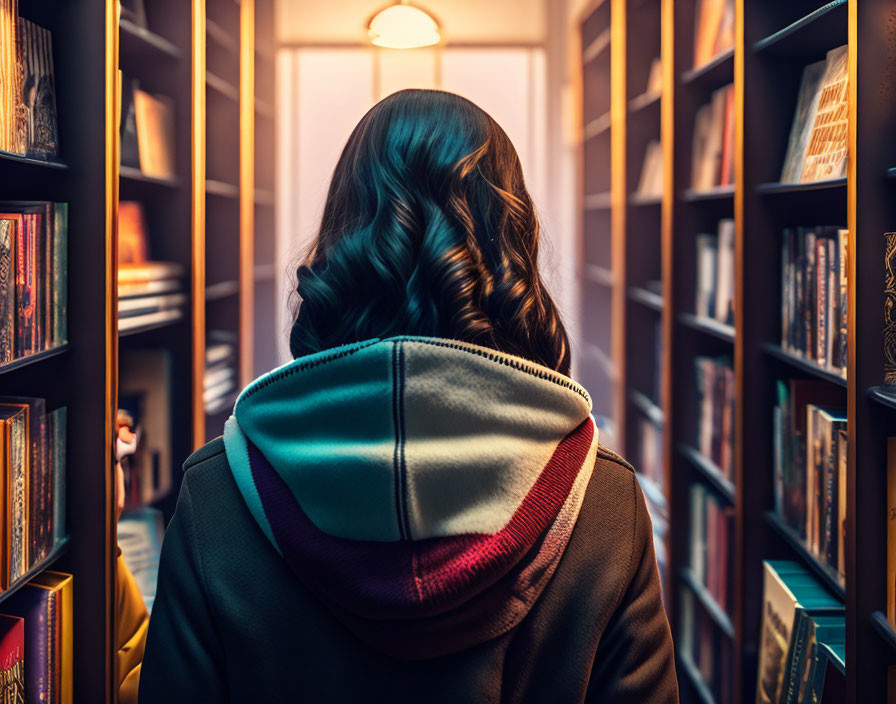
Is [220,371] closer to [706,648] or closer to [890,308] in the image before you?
[706,648]

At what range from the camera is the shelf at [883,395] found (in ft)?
4.32

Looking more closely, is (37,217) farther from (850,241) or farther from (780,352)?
(780,352)

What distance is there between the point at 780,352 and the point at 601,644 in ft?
3.99

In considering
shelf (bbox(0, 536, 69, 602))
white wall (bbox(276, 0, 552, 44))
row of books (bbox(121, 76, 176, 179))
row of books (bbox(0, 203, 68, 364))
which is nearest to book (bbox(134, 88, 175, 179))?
row of books (bbox(121, 76, 176, 179))

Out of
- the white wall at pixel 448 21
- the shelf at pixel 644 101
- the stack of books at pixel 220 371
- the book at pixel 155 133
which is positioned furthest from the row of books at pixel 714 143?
the white wall at pixel 448 21

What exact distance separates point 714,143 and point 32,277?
183 cm

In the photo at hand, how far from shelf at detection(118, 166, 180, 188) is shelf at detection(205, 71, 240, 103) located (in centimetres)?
67

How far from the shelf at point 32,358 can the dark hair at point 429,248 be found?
0.81m

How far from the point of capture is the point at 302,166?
4980 millimetres

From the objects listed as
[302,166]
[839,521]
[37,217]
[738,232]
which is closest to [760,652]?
[839,521]

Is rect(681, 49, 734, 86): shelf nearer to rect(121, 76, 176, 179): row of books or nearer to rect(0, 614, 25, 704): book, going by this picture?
rect(121, 76, 176, 179): row of books

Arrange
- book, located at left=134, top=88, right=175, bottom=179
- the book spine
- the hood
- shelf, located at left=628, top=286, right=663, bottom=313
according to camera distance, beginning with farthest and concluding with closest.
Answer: shelf, located at left=628, top=286, right=663, bottom=313 < book, located at left=134, top=88, right=175, bottom=179 < the book spine < the hood

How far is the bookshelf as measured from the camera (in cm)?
137

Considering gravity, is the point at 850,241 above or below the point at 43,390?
above
